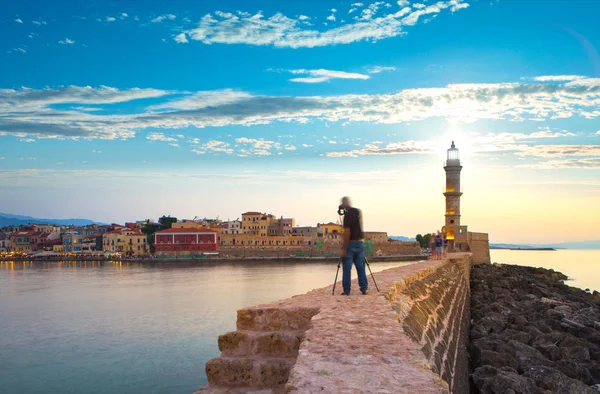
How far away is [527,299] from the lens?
20.8 meters

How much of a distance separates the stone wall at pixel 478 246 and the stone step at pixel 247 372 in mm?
38454

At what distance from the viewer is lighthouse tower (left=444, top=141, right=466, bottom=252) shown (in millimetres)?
41641

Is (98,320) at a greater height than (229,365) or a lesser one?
lesser

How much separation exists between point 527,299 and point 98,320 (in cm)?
2052

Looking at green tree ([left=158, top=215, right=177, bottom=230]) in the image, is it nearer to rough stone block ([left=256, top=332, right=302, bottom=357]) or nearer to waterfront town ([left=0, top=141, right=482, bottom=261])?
waterfront town ([left=0, top=141, right=482, bottom=261])

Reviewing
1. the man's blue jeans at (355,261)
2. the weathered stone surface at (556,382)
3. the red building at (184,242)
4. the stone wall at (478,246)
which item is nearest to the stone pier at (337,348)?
the man's blue jeans at (355,261)

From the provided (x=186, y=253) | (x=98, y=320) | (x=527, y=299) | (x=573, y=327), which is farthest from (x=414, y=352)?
(x=186, y=253)

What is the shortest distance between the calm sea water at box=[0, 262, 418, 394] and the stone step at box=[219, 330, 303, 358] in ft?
29.9

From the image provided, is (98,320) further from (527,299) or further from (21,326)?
(527,299)

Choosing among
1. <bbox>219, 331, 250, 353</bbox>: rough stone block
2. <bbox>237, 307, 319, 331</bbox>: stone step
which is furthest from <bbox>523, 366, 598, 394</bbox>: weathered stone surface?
<bbox>219, 331, 250, 353</bbox>: rough stone block

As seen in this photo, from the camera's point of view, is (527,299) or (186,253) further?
(186,253)

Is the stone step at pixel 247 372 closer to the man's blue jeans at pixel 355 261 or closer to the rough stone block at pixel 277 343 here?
the rough stone block at pixel 277 343

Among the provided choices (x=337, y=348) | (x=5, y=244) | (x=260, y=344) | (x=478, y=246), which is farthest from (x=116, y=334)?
(x=5, y=244)

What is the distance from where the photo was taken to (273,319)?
6.18 metres
